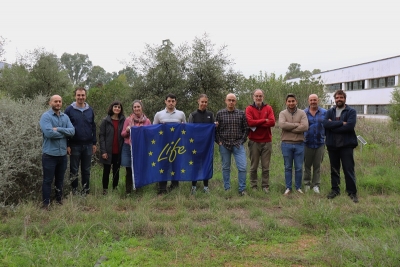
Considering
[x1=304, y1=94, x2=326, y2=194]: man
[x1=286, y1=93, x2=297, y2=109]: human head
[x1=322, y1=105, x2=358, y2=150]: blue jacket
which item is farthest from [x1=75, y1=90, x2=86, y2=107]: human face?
[x1=322, y1=105, x2=358, y2=150]: blue jacket

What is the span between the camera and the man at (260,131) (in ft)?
21.8

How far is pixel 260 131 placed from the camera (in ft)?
22.3

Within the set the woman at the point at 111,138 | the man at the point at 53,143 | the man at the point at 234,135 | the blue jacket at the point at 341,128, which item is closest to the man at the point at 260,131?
the man at the point at 234,135

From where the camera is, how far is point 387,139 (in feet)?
40.1

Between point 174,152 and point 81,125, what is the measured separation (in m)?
1.90

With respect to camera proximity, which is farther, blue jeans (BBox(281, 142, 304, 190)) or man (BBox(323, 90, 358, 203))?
blue jeans (BBox(281, 142, 304, 190))

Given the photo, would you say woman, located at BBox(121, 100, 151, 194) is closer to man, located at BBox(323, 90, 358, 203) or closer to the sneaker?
man, located at BBox(323, 90, 358, 203)

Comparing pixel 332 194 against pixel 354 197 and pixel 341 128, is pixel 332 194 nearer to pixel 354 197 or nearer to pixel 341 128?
pixel 354 197

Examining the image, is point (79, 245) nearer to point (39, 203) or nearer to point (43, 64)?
point (39, 203)

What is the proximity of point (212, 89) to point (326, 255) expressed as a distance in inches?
397

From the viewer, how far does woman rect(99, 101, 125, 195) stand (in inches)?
254

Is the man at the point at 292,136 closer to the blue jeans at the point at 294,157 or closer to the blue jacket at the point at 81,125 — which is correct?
the blue jeans at the point at 294,157

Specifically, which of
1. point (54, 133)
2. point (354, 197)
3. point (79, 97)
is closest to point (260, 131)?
point (354, 197)

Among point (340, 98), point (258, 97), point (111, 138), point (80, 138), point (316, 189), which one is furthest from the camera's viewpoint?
point (316, 189)
